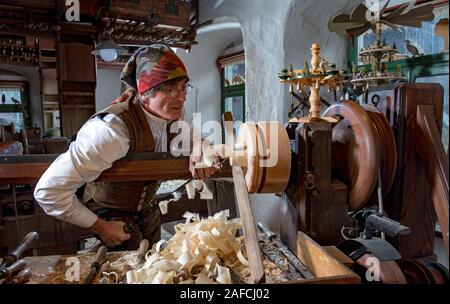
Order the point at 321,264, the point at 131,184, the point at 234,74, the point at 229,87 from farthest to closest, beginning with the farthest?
the point at 229,87 → the point at 234,74 → the point at 131,184 → the point at 321,264

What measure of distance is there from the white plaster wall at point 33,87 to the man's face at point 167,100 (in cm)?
644

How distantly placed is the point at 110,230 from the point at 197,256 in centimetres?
43

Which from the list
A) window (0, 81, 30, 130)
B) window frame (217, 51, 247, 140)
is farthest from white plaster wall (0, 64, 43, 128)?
window frame (217, 51, 247, 140)

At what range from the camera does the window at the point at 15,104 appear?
7.00m

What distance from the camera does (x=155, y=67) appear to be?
1.19 meters

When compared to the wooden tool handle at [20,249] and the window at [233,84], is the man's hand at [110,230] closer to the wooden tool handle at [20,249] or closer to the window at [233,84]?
the wooden tool handle at [20,249]

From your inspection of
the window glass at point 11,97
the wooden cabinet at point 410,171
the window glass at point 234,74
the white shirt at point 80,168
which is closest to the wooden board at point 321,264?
the wooden cabinet at point 410,171

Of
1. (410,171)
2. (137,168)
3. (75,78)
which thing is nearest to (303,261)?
(410,171)

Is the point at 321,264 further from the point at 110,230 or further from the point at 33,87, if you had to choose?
the point at 33,87

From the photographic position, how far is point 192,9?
4.73 meters

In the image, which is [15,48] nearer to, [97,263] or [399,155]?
[97,263]

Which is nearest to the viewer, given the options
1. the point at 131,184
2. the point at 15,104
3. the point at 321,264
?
the point at 321,264
